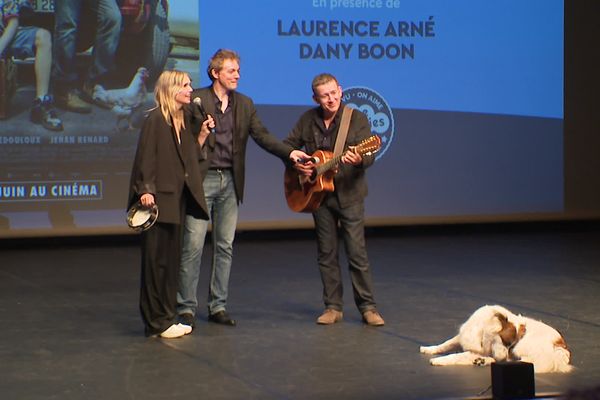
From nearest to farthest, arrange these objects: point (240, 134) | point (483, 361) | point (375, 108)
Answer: point (483, 361)
point (240, 134)
point (375, 108)

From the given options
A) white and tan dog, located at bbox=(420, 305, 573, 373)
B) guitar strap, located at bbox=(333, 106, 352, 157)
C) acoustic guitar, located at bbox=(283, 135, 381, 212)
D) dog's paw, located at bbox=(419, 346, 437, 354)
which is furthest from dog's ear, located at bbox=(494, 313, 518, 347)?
guitar strap, located at bbox=(333, 106, 352, 157)

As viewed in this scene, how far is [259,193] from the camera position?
10.3 metres

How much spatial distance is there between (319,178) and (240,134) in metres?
0.49

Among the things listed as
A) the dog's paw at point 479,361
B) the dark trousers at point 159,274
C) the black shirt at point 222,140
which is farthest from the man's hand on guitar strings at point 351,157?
A: the dog's paw at point 479,361

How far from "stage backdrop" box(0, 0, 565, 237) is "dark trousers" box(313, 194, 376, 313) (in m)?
4.19

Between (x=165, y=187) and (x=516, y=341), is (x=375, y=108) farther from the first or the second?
(x=516, y=341)

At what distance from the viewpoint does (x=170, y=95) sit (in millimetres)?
5480

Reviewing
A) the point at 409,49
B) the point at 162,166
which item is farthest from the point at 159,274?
the point at 409,49

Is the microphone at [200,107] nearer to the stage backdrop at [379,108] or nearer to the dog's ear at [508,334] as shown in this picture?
the dog's ear at [508,334]

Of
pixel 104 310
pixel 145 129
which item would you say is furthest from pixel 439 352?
pixel 104 310

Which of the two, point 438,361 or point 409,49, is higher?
point 409,49

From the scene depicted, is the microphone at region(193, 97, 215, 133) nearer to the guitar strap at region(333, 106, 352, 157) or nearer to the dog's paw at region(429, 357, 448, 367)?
the guitar strap at region(333, 106, 352, 157)

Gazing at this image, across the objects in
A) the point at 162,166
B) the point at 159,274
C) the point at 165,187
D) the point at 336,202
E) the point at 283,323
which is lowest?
the point at 283,323

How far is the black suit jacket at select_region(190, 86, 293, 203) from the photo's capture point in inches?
230
